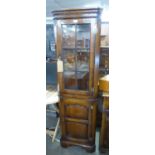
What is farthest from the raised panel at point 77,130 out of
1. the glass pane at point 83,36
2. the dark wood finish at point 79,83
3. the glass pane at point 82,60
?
the glass pane at point 83,36

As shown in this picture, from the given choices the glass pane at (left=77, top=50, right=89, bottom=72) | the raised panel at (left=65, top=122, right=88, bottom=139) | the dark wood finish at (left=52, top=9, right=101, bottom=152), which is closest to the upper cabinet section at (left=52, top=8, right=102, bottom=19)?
the dark wood finish at (left=52, top=9, right=101, bottom=152)

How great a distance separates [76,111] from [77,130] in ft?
0.79

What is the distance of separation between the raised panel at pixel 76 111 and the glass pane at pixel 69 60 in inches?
17.0

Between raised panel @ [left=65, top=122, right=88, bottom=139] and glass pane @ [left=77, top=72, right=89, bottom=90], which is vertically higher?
glass pane @ [left=77, top=72, right=89, bottom=90]

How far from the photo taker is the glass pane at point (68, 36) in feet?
6.77

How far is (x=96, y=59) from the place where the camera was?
1.99 metres

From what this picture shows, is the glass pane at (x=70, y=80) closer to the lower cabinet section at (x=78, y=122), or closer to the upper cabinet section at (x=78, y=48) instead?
the upper cabinet section at (x=78, y=48)

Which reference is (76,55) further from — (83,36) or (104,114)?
(104,114)

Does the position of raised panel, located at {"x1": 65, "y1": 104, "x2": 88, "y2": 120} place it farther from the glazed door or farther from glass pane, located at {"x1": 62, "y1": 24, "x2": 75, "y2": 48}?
glass pane, located at {"x1": 62, "y1": 24, "x2": 75, "y2": 48}

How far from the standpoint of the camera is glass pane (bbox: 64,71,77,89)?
219cm

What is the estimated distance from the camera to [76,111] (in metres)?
2.20
